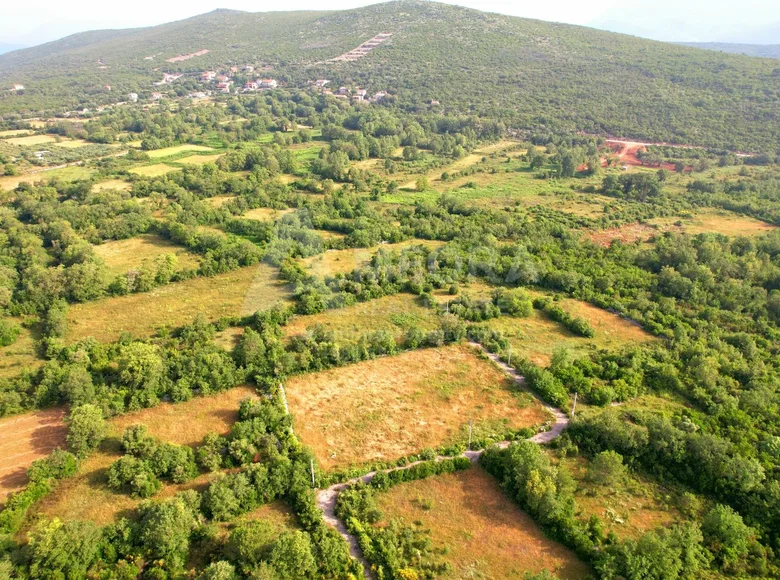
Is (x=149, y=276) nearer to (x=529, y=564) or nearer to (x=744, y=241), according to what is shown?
(x=529, y=564)

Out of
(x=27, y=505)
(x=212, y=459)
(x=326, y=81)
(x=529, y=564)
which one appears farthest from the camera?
(x=326, y=81)

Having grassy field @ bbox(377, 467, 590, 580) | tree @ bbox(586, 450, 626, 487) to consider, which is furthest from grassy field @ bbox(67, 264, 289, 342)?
tree @ bbox(586, 450, 626, 487)

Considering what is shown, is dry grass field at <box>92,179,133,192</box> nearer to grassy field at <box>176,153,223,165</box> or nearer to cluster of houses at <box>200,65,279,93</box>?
grassy field at <box>176,153,223,165</box>

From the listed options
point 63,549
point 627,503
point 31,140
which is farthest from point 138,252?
point 31,140

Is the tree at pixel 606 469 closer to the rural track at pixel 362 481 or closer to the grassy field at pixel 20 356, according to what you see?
the rural track at pixel 362 481

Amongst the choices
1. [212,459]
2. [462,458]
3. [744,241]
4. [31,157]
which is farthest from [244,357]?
[31,157]

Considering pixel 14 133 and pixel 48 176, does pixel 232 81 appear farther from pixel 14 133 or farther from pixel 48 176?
pixel 48 176

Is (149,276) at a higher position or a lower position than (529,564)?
higher
